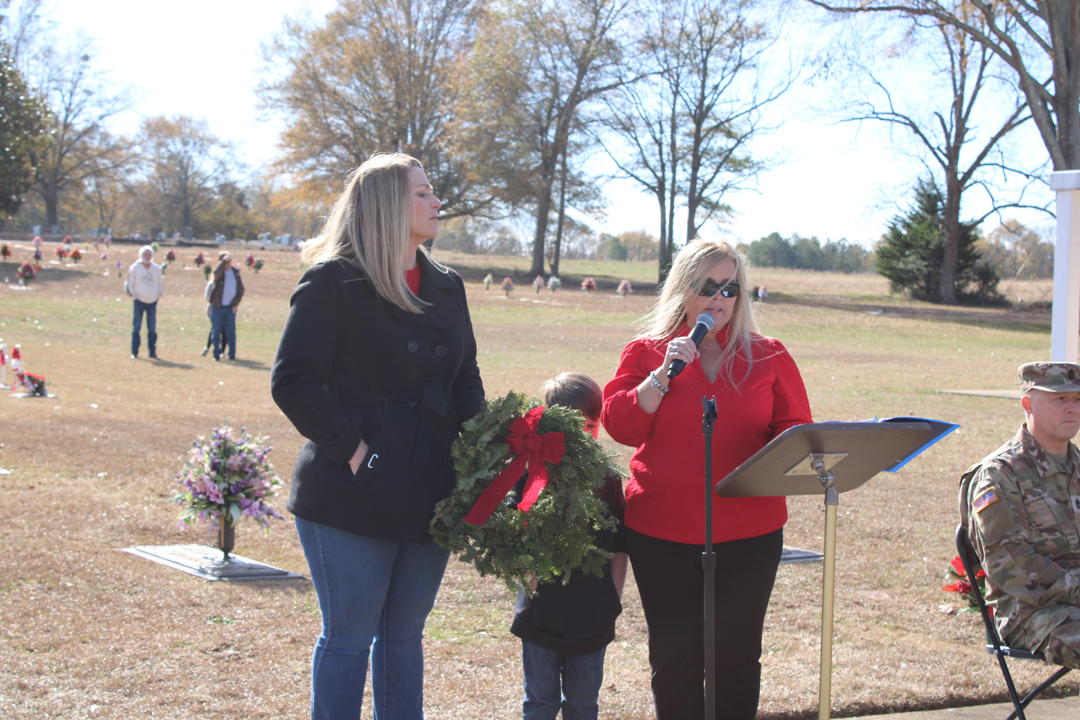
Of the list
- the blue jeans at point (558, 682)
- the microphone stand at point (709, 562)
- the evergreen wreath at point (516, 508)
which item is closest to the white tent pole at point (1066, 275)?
the microphone stand at point (709, 562)

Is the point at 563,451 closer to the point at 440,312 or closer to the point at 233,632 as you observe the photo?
the point at 440,312

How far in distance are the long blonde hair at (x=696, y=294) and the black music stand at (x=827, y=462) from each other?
0.47 metres

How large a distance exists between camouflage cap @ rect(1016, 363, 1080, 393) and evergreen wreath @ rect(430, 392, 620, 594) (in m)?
1.82

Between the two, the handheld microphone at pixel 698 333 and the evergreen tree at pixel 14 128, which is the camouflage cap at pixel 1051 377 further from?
the evergreen tree at pixel 14 128

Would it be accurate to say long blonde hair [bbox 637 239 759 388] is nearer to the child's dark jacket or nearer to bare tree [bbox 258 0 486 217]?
the child's dark jacket

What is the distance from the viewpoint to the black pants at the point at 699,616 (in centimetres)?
301

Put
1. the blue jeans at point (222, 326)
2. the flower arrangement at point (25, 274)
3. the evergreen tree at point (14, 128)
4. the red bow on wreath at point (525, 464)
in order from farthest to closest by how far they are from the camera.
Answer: the evergreen tree at point (14, 128)
the flower arrangement at point (25, 274)
the blue jeans at point (222, 326)
the red bow on wreath at point (525, 464)

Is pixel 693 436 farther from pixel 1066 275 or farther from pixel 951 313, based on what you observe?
pixel 951 313

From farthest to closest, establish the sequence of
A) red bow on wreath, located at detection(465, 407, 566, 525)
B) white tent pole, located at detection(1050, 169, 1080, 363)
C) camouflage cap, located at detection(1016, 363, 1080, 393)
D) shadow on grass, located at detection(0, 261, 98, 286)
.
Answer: shadow on grass, located at detection(0, 261, 98, 286), white tent pole, located at detection(1050, 169, 1080, 363), camouflage cap, located at detection(1016, 363, 1080, 393), red bow on wreath, located at detection(465, 407, 566, 525)

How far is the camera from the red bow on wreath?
2574mm

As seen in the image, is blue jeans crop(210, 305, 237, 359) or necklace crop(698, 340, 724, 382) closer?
necklace crop(698, 340, 724, 382)

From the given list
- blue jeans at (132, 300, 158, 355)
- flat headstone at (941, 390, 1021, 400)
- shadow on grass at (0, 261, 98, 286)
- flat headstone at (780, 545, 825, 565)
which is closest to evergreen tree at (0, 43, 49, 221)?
shadow on grass at (0, 261, 98, 286)

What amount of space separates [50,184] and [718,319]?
7338 cm

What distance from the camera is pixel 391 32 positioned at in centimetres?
4834
